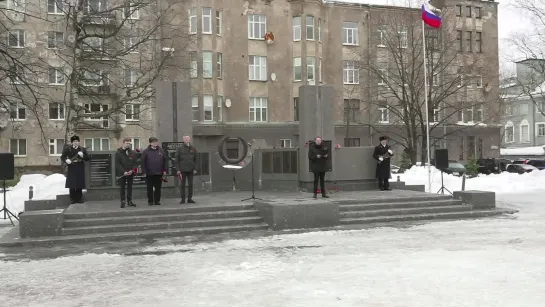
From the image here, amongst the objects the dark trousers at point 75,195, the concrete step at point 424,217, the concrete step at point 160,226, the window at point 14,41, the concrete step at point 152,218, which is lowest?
the concrete step at point 424,217

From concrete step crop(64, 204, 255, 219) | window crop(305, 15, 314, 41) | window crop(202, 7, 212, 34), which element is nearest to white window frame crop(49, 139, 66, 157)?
window crop(202, 7, 212, 34)

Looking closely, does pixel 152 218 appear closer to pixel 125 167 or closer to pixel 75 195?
pixel 125 167

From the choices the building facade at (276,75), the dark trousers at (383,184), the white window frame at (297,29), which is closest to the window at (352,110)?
the building facade at (276,75)

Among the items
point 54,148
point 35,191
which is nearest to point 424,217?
point 35,191

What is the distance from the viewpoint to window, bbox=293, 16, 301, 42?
1716 inches

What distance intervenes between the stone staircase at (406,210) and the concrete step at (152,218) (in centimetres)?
258

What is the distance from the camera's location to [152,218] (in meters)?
12.2

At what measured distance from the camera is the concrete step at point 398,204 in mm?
13836

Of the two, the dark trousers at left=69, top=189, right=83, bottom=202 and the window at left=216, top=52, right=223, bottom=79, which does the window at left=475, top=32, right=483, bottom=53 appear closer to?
the window at left=216, top=52, right=223, bottom=79

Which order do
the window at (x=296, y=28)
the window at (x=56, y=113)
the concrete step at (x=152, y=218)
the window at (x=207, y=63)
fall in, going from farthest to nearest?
the window at (x=296, y=28)
the window at (x=56, y=113)
the window at (x=207, y=63)
the concrete step at (x=152, y=218)

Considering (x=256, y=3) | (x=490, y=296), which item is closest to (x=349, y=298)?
(x=490, y=296)

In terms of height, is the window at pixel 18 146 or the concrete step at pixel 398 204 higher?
the window at pixel 18 146

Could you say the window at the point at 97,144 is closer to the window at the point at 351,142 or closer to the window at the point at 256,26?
the window at the point at 256,26

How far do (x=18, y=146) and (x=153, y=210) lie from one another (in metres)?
32.9
